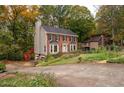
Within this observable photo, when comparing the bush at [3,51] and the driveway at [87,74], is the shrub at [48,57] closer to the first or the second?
the driveway at [87,74]

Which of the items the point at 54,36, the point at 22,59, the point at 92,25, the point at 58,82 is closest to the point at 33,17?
the point at 54,36

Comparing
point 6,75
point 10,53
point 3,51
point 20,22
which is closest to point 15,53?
point 10,53

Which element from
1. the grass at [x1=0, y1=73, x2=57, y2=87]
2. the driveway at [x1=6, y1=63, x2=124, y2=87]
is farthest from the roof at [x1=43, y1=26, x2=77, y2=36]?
the grass at [x1=0, y1=73, x2=57, y2=87]

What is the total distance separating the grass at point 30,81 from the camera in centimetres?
535

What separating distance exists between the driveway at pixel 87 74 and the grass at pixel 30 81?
0.20 m

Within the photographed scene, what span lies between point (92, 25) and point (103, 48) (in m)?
0.60

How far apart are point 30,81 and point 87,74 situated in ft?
4.19

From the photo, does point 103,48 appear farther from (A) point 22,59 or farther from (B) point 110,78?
(A) point 22,59

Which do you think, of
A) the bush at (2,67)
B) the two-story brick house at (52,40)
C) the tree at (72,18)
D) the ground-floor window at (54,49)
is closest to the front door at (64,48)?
the two-story brick house at (52,40)

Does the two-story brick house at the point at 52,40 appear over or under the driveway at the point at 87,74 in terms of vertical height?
over

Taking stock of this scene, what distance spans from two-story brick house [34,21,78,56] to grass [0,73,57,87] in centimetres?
95

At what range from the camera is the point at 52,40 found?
7.11 meters
